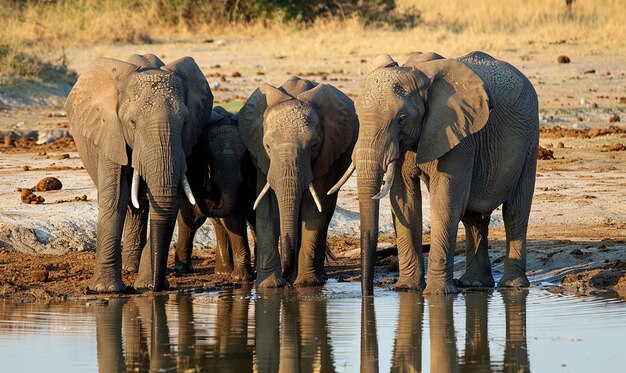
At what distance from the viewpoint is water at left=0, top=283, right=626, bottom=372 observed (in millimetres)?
7957

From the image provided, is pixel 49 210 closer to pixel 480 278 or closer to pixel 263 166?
pixel 263 166

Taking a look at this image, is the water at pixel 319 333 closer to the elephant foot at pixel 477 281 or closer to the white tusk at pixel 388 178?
the elephant foot at pixel 477 281

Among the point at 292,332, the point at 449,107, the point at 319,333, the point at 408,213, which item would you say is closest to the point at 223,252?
the point at 408,213

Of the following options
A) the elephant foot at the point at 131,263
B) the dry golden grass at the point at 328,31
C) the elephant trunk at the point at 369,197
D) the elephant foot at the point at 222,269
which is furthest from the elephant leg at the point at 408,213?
the dry golden grass at the point at 328,31

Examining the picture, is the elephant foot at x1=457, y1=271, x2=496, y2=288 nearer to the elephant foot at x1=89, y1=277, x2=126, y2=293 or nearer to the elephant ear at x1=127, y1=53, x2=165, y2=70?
the elephant foot at x1=89, y1=277, x2=126, y2=293

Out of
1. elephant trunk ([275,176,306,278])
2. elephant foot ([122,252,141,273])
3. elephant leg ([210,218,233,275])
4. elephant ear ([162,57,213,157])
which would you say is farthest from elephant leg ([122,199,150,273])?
elephant trunk ([275,176,306,278])

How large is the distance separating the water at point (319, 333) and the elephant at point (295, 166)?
0.33m

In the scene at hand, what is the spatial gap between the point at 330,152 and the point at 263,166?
1.74ft

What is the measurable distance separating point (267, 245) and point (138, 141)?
51.1 inches

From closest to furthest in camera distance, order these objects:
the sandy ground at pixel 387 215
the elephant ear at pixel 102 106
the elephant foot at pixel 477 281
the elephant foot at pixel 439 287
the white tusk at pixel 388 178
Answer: the white tusk at pixel 388 178 → the elephant foot at pixel 439 287 → the elephant ear at pixel 102 106 → the elephant foot at pixel 477 281 → the sandy ground at pixel 387 215

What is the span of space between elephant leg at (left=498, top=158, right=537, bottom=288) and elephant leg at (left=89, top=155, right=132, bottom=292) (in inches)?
110

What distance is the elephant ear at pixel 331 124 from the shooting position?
35.5ft

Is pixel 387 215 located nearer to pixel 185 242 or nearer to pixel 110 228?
pixel 185 242

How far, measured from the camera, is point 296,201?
10367 millimetres
